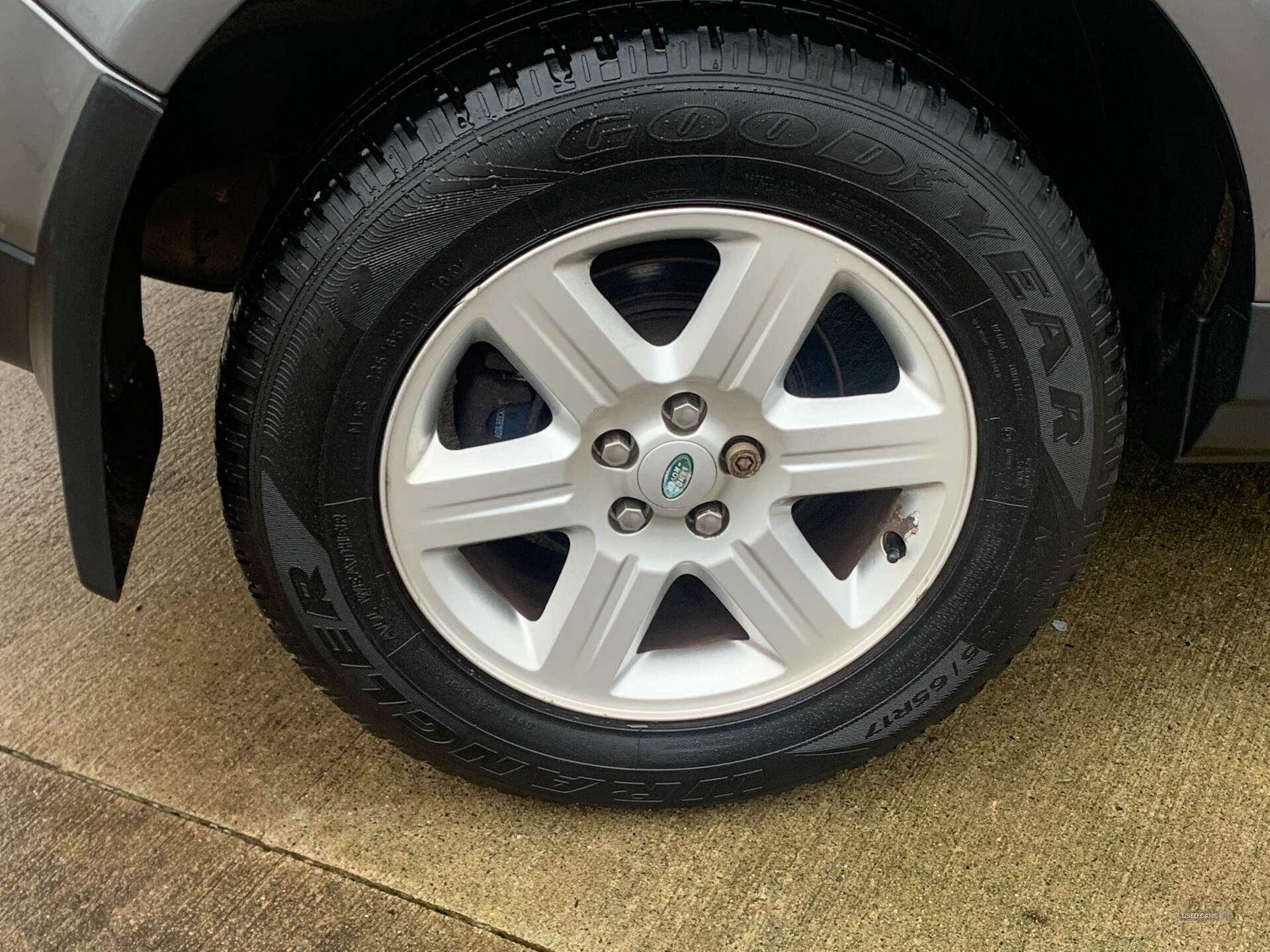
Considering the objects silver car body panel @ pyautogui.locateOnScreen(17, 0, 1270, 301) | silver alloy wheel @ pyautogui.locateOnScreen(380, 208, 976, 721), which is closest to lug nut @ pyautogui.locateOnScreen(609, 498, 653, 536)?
silver alloy wheel @ pyautogui.locateOnScreen(380, 208, 976, 721)

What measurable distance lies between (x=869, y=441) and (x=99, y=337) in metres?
1.00

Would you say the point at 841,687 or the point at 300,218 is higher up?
the point at 300,218

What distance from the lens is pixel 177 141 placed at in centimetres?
157

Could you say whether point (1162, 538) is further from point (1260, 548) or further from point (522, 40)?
point (522, 40)

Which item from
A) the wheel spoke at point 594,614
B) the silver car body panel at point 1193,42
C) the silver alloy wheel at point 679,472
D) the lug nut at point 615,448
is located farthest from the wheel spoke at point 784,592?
the silver car body panel at point 1193,42

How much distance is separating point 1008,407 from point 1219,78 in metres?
0.47

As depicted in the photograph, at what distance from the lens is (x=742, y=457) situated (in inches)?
61.5

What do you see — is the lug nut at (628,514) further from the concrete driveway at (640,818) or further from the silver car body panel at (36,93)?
the silver car body panel at (36,93)

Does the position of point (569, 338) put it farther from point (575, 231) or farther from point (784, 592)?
point (784, 592)

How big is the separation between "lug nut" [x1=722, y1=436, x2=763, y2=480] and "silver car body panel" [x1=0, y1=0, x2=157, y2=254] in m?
0.82

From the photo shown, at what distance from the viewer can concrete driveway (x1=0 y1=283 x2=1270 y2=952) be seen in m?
1.64

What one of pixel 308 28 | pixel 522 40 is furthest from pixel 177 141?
pixel 522 40

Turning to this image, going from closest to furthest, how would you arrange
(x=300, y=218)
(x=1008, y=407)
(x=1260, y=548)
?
(x=300, y=218)
(x=1008, y=407)
(x=1260, y=548)

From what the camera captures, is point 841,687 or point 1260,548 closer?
point 841,687
